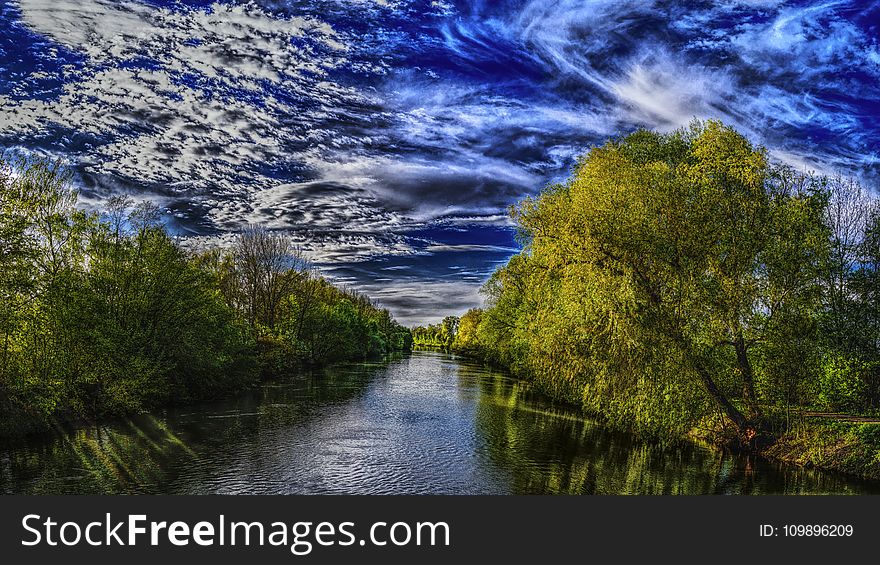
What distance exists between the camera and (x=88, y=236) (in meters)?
31.2

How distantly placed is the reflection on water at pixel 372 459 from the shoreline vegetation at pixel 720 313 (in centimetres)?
220

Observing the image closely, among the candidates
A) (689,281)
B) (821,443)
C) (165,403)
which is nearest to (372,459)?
(689,281)

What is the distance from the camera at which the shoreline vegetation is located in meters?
21.8

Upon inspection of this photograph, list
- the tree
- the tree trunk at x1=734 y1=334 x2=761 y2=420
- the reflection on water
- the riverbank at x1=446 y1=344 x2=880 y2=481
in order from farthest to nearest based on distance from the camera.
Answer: the tree, the tree trunk at x1=734 y1=334 x2=761 y2=420, the riverbank at x1=446 y1=344 x2=880 y2=481, the reflection on water

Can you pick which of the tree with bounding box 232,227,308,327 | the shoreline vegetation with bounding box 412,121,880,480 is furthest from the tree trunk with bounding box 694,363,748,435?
the tree with bounding box 232,227,308,327

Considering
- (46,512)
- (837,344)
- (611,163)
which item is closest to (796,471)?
(837,344)

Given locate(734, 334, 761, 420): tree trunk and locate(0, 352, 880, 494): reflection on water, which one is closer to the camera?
locate(0, 352, 880, 494): reflection on water

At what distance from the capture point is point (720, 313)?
21.9 metres

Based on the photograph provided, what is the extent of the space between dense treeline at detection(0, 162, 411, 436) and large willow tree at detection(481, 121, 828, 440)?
75.3 ft

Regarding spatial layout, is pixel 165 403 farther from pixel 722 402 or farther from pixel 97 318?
pixel 722 402

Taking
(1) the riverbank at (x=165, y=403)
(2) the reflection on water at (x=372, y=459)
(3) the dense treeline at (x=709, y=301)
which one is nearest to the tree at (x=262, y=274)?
(1) the riverbank at (x=165, y=403)

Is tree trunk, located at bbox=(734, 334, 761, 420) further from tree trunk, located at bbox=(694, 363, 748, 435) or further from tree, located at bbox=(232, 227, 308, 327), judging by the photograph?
tree, located at bbox=(232, 227, 308, 327)

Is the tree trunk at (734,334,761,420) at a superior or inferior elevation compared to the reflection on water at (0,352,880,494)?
superior

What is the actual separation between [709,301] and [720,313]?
705 millimetres
